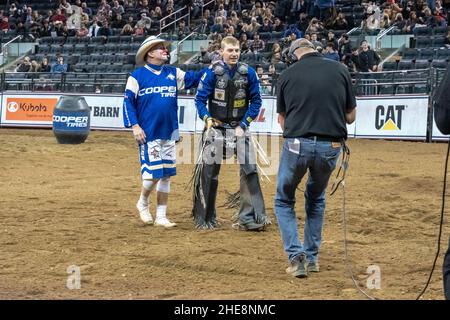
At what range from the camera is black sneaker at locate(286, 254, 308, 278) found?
Answer: 22.9 feet

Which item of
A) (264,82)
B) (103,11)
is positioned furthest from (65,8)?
(264,82)

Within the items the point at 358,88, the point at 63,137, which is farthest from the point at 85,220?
the point at 358,88

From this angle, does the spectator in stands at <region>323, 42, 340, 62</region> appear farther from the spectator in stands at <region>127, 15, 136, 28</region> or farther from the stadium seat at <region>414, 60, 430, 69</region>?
the spectator in stands at <region>127, 15, 136, 28</region>

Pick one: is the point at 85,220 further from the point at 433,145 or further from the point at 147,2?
the point at 147,2

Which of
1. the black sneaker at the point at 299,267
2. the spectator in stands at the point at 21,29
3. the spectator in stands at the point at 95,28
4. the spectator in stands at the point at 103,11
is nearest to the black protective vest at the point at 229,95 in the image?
the black sneaker at the point at 299,267

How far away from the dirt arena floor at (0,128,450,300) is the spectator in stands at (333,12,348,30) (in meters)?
12.7

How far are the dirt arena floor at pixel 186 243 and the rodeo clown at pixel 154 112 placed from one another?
26.6 inches

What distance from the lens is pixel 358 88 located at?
2198 cm

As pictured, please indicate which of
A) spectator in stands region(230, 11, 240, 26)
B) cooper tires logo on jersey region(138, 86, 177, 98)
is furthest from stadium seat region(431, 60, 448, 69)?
cooper tires logo on jersey region(138, 86, 177, 98)

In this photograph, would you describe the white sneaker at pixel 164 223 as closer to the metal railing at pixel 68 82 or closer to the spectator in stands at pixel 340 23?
the metal railing at pixel 68 82

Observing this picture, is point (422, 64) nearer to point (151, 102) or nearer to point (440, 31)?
point (440, 31)
